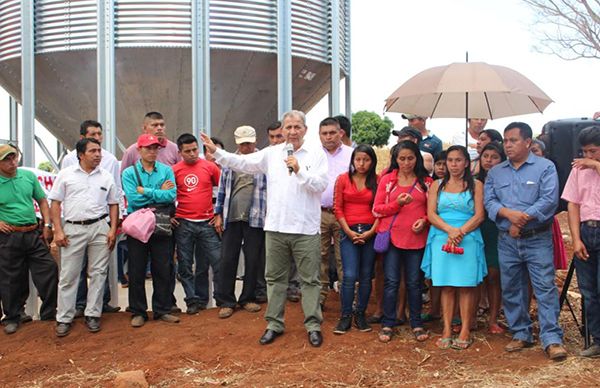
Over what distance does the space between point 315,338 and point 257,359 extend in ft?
1.70

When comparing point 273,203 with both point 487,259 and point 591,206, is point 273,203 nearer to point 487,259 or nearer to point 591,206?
point 487,259

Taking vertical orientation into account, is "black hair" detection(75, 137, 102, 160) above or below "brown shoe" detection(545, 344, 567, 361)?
above

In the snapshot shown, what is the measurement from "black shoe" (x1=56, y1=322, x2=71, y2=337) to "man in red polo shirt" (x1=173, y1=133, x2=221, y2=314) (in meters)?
1.14

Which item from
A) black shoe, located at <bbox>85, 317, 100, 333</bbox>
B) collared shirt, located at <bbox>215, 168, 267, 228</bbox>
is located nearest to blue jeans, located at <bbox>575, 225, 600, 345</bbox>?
collared shirt, located at <bbox>215, 168, 267, 228</bbox>

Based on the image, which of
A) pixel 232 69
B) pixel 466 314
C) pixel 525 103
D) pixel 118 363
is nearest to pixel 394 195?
pixel 466 314

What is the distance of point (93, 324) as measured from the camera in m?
5.76

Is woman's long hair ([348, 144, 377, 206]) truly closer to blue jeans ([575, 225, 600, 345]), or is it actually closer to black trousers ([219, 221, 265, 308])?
black trousers ([219, 221, 265, 308])

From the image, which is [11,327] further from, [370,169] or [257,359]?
[370,169]

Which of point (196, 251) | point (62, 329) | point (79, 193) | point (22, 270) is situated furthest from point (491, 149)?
point (22, 270)

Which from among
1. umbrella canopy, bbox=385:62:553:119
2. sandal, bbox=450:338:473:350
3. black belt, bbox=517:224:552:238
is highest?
umbrella canopy, bbox=385:62:553:119

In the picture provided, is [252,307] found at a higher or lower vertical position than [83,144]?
lower

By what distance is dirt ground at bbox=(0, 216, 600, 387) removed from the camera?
449 cm

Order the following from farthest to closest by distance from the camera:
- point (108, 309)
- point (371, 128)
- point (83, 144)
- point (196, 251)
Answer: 1. point (371, 128)
2. point (108, 309)
3. point (196, 251)
4. point (83, 144)

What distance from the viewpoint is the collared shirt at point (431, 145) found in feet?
21.6
